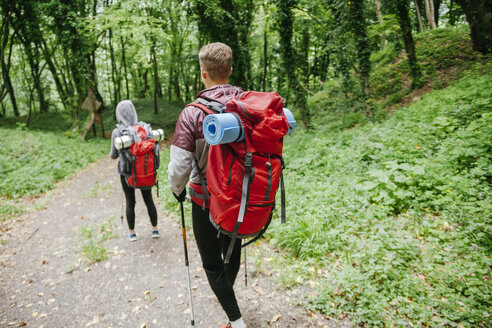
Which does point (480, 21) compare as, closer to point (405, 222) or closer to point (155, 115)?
point (405, 222)

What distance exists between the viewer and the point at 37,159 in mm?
10781

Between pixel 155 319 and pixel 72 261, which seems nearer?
pixel 155 319

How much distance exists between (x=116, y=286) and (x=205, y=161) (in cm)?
309

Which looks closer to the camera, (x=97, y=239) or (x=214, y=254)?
(x=214, y=254)

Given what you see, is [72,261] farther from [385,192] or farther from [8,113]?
[8,113]

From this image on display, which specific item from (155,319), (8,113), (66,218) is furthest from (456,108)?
(8,113)

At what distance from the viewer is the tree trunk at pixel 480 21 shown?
311 inches

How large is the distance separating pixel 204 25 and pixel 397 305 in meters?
12.9

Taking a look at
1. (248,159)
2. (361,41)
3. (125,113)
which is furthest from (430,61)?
(248,159)

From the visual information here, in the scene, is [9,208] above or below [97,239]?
above

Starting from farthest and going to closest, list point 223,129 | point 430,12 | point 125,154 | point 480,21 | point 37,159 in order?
point 430,12
point 37,159
point 480,21
point 125,154
point 223,129

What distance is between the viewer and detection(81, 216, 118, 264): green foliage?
480cm

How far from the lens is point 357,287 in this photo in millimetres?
3152

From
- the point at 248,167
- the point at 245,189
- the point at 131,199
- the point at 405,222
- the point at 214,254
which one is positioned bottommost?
the point at 405,222
